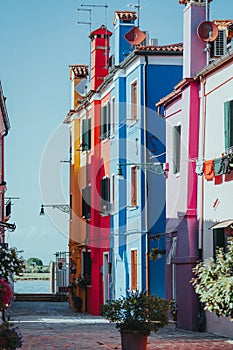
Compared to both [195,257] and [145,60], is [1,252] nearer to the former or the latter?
[195,257]

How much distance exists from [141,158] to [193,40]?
7.97 m

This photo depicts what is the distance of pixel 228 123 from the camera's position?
24.4 meters

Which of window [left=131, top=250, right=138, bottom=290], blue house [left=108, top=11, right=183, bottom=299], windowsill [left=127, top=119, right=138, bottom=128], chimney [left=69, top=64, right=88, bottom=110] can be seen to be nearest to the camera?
blue house [left=108, top=11, right=183, bottom=299]

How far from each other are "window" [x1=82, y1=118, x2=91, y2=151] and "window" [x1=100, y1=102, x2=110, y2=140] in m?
1.94

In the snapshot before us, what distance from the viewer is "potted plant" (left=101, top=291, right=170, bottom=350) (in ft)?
63.0

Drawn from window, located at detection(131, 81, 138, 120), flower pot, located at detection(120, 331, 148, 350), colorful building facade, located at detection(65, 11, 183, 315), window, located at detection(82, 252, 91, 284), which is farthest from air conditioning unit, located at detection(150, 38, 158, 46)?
flower pot, located at detection(120, 331, 148, 350)

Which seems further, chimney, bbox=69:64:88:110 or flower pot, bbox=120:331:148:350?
chimney, bbox=69:64:88:110

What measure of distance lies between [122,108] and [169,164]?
25.3 ft

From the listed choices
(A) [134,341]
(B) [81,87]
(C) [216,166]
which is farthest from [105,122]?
(A) [134,341]

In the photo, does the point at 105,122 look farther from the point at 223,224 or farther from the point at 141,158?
the point at 223,224

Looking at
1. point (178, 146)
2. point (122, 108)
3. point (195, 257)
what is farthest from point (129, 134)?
point (195, 257)

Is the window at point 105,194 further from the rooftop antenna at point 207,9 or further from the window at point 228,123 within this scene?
the window at point 228,123

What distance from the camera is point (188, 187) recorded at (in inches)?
1075

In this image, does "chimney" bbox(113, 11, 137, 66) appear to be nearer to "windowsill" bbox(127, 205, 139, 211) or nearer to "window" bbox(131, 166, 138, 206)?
"window" bbox(131, 166, 138, 206)
